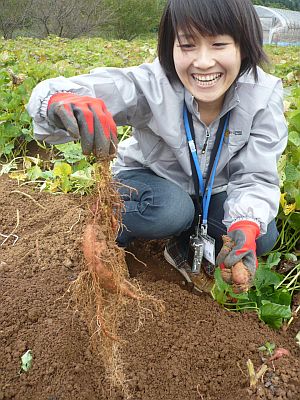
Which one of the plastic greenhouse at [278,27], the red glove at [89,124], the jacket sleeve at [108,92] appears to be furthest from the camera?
the plastic greenhouse at [278,27]

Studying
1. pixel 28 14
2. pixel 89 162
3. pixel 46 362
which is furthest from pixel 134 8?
pixel 46 362

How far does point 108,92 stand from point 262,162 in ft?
1.70

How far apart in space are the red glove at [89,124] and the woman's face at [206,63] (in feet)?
1.23

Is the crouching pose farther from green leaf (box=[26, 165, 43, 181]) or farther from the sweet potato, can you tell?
green leaf (box=[26, 165, 43, 181])

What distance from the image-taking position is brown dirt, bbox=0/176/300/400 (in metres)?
1.23

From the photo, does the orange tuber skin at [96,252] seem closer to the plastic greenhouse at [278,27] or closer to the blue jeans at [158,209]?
the blue jeans at [158,209]

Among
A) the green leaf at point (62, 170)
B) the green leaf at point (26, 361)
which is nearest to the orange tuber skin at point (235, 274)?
the green leaf at point (26, 361)

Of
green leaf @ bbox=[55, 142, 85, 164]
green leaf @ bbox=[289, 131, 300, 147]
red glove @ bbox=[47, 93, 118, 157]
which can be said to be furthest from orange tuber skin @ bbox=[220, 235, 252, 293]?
green leaf @ bbox=[55, 142, 85, 164]

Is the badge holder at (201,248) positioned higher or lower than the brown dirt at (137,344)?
higher

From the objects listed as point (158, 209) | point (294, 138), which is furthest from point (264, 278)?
point (294, 138)

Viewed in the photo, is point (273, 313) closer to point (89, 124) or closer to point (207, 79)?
point (207, 79)

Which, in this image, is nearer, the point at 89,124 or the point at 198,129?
the point at 89,124

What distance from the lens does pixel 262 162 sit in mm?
1462

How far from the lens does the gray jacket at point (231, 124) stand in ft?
4.58
